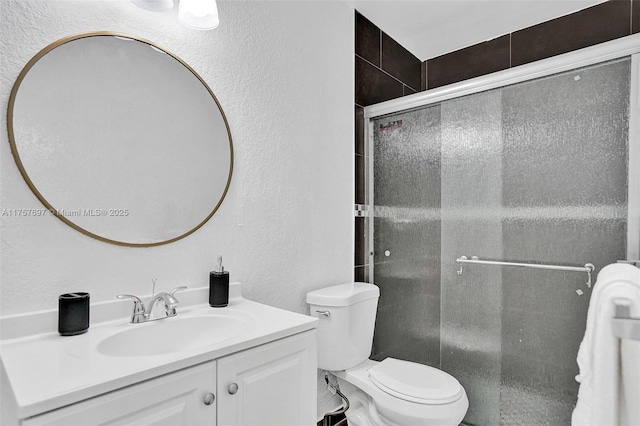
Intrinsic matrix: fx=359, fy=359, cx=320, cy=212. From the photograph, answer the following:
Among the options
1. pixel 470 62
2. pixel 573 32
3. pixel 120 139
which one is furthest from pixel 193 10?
pixel 573 32

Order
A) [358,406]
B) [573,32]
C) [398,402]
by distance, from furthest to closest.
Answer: [573,32]
[358,406]
[398,402]

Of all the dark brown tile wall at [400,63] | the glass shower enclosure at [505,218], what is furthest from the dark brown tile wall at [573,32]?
the glass shower enclosure at [505,218]

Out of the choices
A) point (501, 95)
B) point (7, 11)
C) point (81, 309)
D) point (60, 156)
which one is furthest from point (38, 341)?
point (501, 95)

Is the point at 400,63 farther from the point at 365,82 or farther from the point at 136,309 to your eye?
the point at 136,309

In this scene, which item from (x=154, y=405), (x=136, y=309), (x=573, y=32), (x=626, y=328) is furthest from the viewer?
(x=573, y=32)

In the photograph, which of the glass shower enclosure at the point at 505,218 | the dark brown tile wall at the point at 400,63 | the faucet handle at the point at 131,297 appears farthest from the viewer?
the dark brown tile wall at the point at 400,63

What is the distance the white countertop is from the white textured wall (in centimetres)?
14

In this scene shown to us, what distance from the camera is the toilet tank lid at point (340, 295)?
171 centimetres

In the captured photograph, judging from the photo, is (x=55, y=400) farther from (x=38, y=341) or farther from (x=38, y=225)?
(x=38, y=225)

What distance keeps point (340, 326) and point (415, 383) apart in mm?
434

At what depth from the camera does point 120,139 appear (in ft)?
3.93

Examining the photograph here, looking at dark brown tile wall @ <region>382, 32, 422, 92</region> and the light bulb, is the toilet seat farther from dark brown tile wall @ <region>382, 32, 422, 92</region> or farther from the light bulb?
dark brown tile wall @ <region>382, 32, 422, 92</region>

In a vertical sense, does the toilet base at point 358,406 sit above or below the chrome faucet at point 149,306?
below

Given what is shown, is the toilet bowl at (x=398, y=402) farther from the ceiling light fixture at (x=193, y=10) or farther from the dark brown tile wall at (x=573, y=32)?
the dark brown tile wall at (x=573, y=32)
